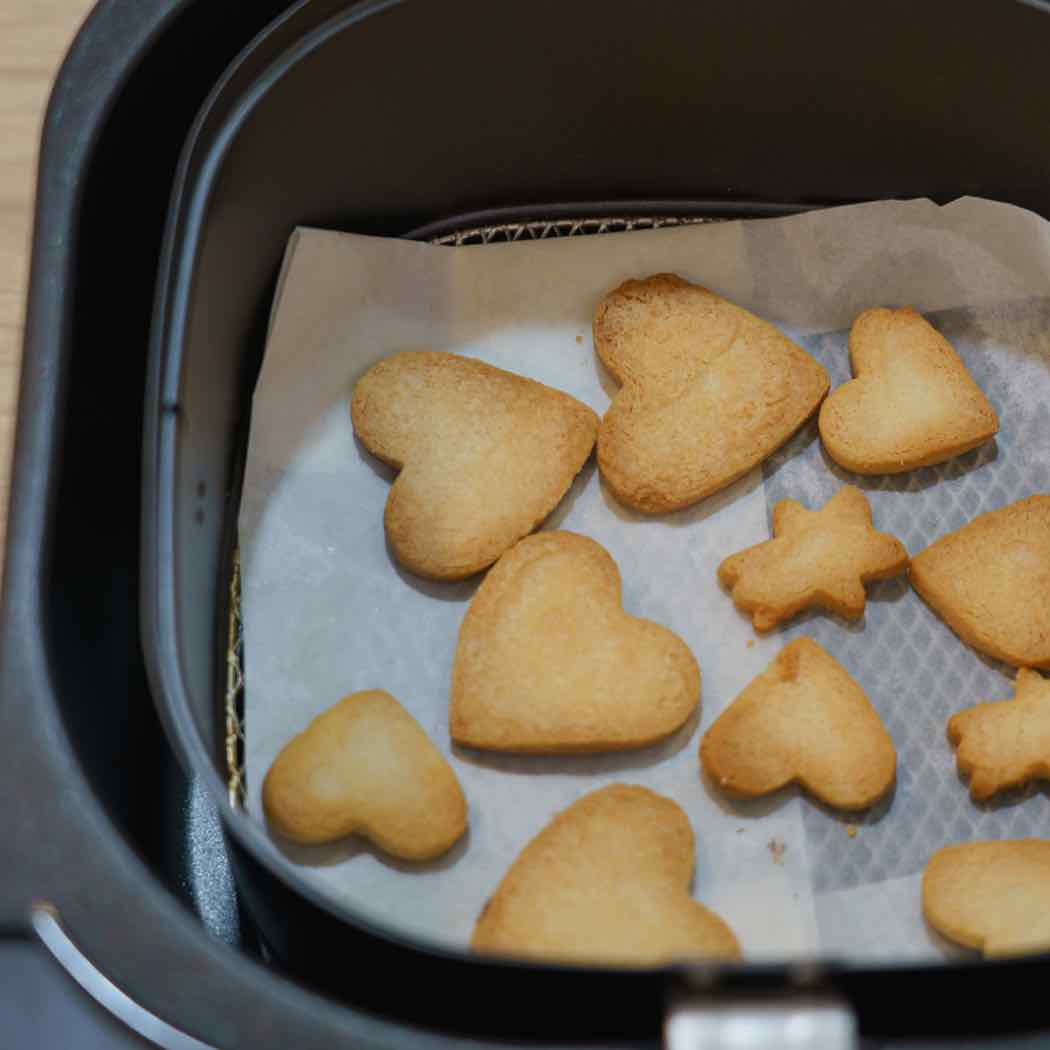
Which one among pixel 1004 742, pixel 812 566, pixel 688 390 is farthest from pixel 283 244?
pixel 1004 742

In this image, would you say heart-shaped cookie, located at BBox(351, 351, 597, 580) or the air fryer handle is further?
heart-shaped cookie, located at BBox(351, 351, 597, 580)

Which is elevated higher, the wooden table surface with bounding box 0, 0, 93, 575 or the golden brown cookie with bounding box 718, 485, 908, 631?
the wooden table surface with bounding box 0, 0, 93, 575

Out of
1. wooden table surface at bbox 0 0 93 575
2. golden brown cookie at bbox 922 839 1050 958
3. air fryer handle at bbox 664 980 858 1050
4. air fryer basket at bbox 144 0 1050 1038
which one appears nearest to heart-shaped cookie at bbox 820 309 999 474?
air fryer basket at bbox 144 0 1050 1038

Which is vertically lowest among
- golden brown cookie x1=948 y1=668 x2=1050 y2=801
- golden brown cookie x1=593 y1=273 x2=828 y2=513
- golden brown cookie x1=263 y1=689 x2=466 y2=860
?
golden brown cookie x1=263 y1=689 x2=466 y2=860

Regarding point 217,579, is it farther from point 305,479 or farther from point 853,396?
point 853,396

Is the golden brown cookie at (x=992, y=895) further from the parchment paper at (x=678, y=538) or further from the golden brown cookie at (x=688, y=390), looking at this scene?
the golden brown cookie at (x=688, y=390)

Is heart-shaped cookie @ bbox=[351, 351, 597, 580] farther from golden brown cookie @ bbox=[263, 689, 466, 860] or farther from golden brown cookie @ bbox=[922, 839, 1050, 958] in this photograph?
golden brown cookie @ bbox=[922, 839, 1050, 958]

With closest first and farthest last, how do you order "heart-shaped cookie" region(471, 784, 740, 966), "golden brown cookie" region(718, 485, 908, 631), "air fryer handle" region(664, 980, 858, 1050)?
"air fryer handle" region(664, 980, 858, 1050), "heart-shaped cookie" region(471, 784, 740, 966), "golden brown cookie" region(718, 485, 908, 631)

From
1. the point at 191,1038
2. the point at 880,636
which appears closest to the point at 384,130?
the point at 880,636

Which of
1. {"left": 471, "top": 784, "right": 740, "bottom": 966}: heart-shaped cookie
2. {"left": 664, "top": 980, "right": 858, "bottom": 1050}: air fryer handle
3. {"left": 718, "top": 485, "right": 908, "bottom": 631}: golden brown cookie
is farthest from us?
{"left": 718, "top": 485, "right": 908, "bottom": 631}: golden brown cookie
